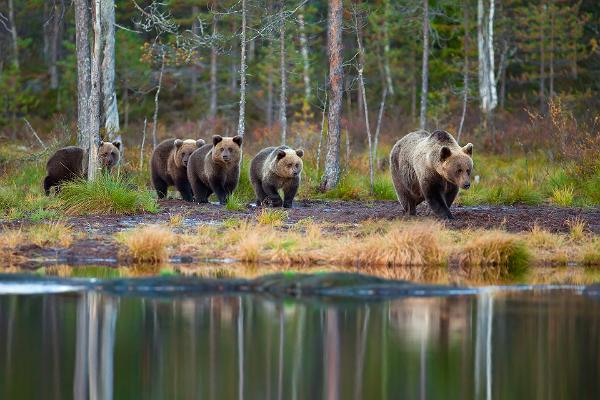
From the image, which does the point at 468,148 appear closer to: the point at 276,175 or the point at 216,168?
the point at 276,175

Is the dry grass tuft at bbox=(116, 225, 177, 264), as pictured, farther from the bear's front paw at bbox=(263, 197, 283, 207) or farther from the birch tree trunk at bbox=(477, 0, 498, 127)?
the birch tree trunk at bbox=(477, 0, 498, 127)

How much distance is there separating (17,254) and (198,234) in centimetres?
270

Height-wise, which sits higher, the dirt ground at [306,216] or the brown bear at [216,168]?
the brown bear at [216,168]

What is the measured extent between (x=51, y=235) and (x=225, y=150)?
562 centimetres

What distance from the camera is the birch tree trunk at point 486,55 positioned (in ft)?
125

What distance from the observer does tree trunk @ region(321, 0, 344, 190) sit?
22.6 meters

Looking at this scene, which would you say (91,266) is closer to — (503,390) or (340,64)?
(503,390)

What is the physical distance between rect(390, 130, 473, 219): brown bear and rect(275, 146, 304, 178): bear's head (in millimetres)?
1891

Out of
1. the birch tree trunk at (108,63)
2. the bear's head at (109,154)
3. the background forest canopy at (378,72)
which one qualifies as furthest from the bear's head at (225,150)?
the background forest canopy at (378,72)

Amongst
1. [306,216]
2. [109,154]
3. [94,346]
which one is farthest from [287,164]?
[94,346]

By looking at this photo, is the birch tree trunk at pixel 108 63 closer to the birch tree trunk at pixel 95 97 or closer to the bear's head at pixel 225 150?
the bear's head at pixel 225 150

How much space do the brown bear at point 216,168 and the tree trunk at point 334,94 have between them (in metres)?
2.52

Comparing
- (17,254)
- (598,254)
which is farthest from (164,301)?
(598,254)

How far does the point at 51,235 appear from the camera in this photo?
1543 centimetres
